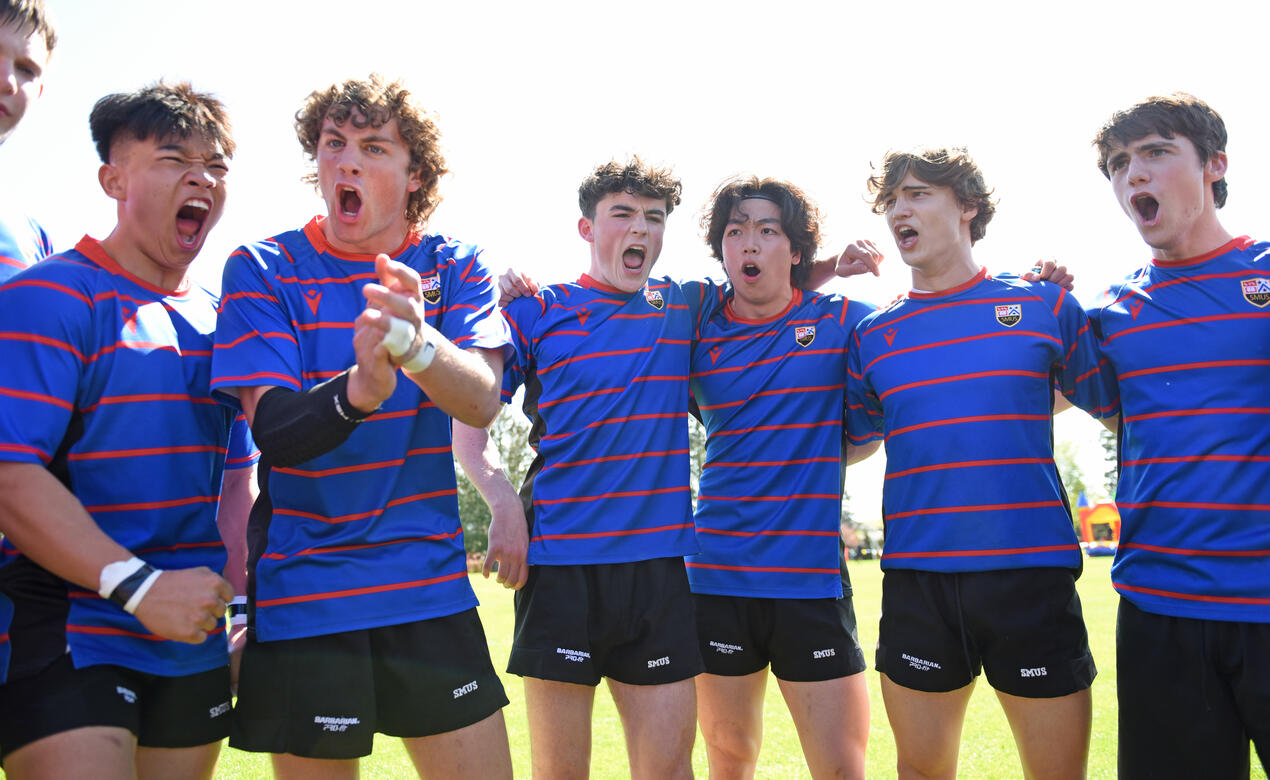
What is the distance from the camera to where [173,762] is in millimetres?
2896

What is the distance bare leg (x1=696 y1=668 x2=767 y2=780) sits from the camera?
4.43 m

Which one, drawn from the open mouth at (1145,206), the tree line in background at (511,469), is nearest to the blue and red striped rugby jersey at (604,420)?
the open mouth at (1145,206)

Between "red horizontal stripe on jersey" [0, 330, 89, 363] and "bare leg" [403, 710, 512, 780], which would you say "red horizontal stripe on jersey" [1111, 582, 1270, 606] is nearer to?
"bare leg" [403, 710, 512, 780]

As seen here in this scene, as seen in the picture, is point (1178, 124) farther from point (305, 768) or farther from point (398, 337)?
point (305, 768)

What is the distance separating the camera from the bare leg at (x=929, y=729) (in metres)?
3.89

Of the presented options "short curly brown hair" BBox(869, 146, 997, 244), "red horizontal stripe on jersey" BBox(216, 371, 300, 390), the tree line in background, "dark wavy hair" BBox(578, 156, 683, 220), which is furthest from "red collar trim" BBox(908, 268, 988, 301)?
the tree line in background

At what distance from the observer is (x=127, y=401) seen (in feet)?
9.58

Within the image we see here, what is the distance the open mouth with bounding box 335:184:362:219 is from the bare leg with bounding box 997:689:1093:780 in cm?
320

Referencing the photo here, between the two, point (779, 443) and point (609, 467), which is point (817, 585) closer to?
point (779, 443)

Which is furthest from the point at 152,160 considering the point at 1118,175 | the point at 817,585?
the point at 1118,175

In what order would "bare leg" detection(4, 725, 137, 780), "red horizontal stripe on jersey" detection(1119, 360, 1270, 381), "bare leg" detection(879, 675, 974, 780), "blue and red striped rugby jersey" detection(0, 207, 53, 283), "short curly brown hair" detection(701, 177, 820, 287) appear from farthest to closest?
"short curly brown hair" detection(701, 177, 820, 287) → "bare leg" detection(879, 675, 974, 780) → "red horizontal stripe on jersey" detection(1119, 360, 1270, 381) → "blue and red striped rugby jersey" detection(0, 207, 53, 283) → "bare leg" detection(4, 725, 137, 780)

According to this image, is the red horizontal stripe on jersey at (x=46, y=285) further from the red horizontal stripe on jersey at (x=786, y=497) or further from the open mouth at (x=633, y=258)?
the red horizontal stripe on jersey at (x=786, y=497)

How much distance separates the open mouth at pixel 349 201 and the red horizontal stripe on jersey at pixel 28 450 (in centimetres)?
119

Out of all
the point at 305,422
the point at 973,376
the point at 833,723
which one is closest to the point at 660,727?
the point at 833,723
